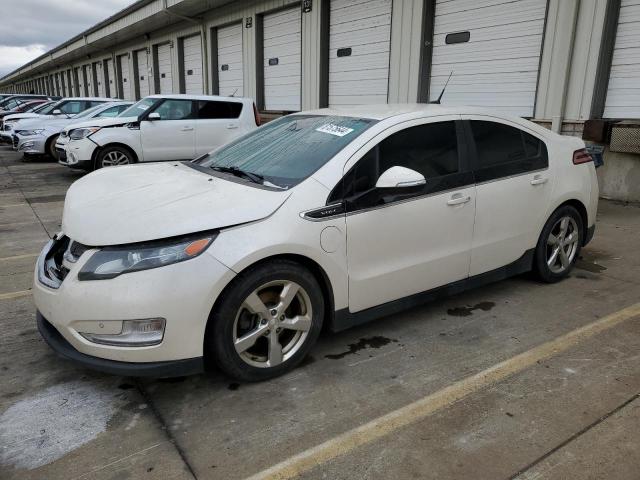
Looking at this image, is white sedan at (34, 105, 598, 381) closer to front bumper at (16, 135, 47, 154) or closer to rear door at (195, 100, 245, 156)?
rear door at (195, 100, 245, 156)

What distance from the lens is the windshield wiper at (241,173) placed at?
3.33 metres

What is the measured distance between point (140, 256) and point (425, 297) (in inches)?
78.0

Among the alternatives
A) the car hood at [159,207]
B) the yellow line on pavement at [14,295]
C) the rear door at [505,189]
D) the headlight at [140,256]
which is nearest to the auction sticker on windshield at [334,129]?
the car hood at [159,207]

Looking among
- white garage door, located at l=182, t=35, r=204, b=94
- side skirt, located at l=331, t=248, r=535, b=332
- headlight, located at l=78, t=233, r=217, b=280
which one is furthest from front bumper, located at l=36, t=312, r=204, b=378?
white garage door, located at l=182, t=35, r=204, b=94

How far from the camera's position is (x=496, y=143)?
399 cm

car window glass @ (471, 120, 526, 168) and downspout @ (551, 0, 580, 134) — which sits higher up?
downspout @ (551, 0, 580, 134)

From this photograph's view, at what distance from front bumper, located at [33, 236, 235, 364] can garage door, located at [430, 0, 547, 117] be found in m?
8.23

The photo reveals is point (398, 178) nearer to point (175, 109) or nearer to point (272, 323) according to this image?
point (272, 323)

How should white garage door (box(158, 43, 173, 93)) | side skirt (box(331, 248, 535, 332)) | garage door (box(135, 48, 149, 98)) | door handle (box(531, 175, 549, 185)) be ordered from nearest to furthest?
1. side skirt (box(331, 248, 535, 332))
2. door handle (box(531, 175, 549, 185))
3. white garage door (box(158, 43, 173, 93))
4. garage door (box(135, 48, 149, 98))

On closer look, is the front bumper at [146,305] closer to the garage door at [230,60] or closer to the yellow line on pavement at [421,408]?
the yellow line on pavement at [421,408]

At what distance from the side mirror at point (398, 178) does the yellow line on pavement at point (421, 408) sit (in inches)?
48.4

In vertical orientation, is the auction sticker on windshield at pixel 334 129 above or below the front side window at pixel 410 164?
above

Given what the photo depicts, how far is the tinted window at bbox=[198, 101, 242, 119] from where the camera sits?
1061 centimetres

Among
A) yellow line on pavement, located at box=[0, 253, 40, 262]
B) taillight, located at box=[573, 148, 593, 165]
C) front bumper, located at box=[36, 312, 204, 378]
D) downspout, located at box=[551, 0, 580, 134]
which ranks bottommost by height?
yellow line on pavement, located at box=[0, 253, 40, 262]
